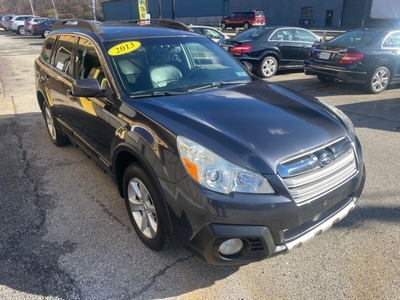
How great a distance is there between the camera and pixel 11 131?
6.01m

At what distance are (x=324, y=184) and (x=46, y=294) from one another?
7.02ft

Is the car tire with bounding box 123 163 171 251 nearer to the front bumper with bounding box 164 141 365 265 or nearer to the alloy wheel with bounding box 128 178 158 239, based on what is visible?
the alloy wheel with bounding box 128 178 158 239

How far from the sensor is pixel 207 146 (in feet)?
7.50

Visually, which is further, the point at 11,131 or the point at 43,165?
the point at 11,131

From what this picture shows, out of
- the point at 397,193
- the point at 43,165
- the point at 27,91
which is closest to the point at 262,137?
the point at 397,193

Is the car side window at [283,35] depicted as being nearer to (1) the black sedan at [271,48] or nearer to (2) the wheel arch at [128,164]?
(1) the black sedan at [271,48]

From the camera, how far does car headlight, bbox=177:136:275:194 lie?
2176 millimetres

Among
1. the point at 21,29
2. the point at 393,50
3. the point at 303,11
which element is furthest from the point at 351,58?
the point at 303,11

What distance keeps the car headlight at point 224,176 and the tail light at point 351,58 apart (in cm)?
707

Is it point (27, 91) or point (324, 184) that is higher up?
point (324, 184)

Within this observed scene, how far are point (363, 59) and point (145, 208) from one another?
7.27 meters

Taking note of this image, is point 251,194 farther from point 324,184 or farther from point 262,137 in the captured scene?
point 324,184

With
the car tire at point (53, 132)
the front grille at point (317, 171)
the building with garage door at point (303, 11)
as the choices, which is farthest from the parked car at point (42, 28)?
the front grille at point (317, 171)

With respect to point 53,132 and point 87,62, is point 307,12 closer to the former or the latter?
point 53,132
